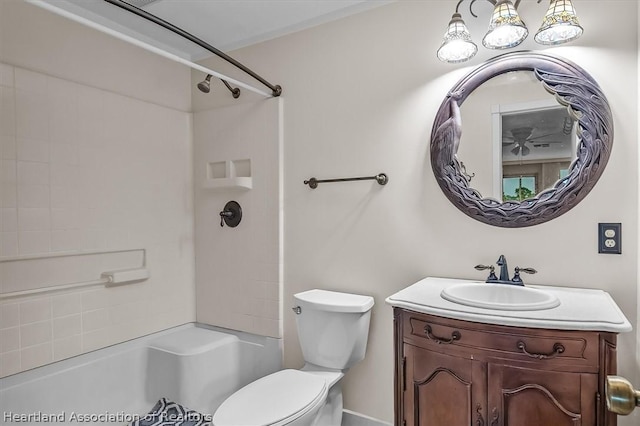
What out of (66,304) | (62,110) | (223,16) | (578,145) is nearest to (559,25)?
(578,145)

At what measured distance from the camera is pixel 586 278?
5.29 ft

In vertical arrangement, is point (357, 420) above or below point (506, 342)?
below

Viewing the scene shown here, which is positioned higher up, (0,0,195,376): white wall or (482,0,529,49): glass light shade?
(482,0,529,49): glass light shade

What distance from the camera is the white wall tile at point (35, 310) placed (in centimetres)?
189

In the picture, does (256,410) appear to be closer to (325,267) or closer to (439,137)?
(325,267)

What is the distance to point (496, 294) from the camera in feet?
5.44

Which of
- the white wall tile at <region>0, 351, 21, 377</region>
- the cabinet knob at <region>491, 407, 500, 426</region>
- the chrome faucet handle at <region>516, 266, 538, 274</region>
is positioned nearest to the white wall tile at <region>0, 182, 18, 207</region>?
the white wall tile at <region>0, 351, 21, 377</region>

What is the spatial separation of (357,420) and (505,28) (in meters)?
2.04

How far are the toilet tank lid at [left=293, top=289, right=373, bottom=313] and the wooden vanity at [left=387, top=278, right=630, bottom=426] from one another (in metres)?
0.39

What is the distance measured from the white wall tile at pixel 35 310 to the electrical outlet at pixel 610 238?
2.61 metres

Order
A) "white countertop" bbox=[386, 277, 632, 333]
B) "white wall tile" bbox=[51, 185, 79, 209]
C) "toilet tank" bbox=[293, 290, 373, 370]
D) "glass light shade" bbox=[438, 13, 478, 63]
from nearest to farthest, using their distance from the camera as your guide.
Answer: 1. "white countertop" bbox=[386, 277, 632, 333]
2. "glass light shade" bbox=[438, 13, 478, 63]
3. "toilet tank" bbox=[293, 290, 373, 370]
4. "white wall tile" bbox=[51, 185, 79, 209]

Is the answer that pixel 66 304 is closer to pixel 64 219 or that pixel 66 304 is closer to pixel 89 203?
pixel 64 219

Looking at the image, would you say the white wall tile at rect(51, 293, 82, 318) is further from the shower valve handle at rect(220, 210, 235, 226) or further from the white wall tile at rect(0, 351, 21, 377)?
the shower valve handle at rect(220, 210, 235, 226)

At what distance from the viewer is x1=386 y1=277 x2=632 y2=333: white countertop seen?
1.19m
